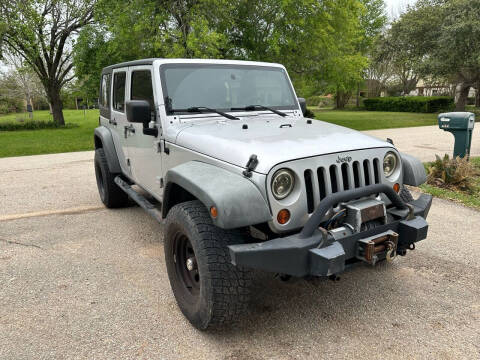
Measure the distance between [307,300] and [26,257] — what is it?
2.79 m

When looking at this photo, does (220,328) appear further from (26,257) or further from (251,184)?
(26,257)

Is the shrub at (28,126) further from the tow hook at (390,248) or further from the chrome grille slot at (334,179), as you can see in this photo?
the tow hook at (390,248)

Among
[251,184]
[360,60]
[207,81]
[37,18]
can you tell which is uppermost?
[37,18]

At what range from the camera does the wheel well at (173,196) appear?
116 inches

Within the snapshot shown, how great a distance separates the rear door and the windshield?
105cm

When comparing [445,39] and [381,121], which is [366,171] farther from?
[445,39]

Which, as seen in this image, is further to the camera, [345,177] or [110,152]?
[110,152]

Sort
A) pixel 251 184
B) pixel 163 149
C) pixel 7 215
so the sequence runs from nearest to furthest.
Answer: pixel 251 184
pixel 163 149
pixel 7 215

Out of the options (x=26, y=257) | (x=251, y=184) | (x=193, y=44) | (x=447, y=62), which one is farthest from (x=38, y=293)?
(x=447, y=62)

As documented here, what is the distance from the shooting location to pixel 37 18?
59.1ft

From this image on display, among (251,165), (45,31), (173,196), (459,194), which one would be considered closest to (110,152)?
(173,196)

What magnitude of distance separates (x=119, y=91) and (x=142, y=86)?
92 cm

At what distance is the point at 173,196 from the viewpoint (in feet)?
10.0

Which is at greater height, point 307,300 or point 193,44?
point 193,44
